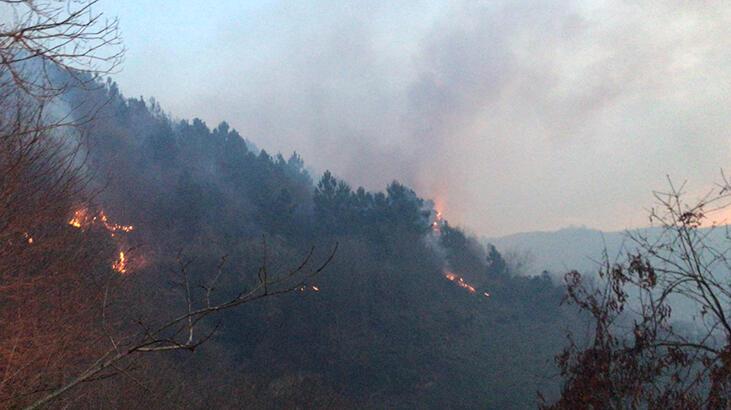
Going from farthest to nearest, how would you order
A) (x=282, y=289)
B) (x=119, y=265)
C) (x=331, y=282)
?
(x=331, y=282), (x=282, y=289), (x=119, y=265)

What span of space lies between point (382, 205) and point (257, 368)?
2454 cm

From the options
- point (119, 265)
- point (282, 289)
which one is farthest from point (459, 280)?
point (119, 265)

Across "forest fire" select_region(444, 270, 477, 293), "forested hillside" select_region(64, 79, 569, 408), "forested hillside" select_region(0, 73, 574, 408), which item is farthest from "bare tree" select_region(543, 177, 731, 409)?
"forest fire" select_region(444, 270, 477, 293)

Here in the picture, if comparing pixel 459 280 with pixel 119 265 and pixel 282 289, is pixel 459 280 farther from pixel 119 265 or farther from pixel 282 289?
pixel 119 265

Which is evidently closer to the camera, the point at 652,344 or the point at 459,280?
the point at 652,344

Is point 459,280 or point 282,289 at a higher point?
point 282,289

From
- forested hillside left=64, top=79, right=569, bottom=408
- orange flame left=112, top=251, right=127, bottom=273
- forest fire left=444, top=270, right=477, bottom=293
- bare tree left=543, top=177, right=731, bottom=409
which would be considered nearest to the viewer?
bare tree left=543, top=177, right=731, bottom=409

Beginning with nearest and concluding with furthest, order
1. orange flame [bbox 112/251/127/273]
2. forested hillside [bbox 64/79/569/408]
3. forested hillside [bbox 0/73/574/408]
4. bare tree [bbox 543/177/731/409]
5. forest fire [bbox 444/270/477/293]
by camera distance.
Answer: bare tree [bbox 543/177/731/409]
orange flame [bbox 112/251/127/273]
forested hillside [bbox 0/73/574/408]
forested hillside [bbox 64/79/569/408]
forest fire [bbox 444/270/477/293]

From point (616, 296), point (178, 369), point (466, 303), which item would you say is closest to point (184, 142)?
point (466, 303)

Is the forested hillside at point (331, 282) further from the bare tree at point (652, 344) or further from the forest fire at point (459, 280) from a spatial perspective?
the bare tree at point (652, 344)

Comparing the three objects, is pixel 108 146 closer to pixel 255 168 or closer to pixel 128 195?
pixel 128 195

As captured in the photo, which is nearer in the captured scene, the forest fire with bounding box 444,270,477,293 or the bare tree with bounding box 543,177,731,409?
the bare tree with bounding box 543,177,731,409

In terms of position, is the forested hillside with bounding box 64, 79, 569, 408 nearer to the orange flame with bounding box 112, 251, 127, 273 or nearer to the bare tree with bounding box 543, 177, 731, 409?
the orange flame with bounding box 112, 251, 127, 273

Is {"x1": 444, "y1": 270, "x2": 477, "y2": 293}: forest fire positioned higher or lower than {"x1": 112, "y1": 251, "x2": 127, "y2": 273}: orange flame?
lower
